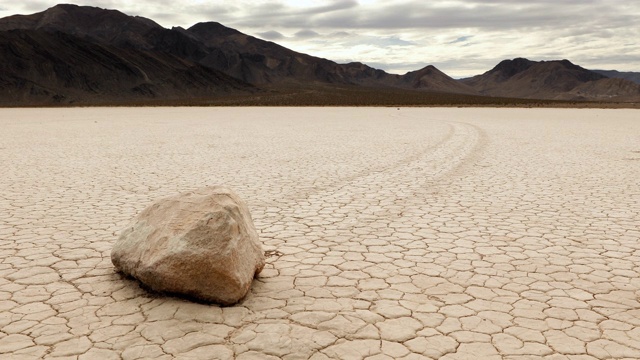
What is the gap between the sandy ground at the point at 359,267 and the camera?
3014 millimetres

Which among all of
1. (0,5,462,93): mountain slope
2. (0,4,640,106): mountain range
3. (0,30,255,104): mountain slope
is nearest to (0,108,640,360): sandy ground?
(0,4,640,106): mountain range

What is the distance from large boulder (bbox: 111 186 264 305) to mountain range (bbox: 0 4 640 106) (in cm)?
5540

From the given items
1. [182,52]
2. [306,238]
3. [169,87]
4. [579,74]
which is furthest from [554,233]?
[579,74]

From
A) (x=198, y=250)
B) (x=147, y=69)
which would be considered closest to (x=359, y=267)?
(x=198, y=250)

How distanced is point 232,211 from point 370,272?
3.90ft

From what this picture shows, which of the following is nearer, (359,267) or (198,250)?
(198,250)

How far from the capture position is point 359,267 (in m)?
4.23

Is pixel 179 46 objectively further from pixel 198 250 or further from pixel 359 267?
pixel 198 250

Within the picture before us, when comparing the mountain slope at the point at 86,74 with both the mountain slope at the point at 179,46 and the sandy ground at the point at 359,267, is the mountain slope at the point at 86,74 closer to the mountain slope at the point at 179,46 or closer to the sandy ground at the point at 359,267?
the mountain slope at the point at 179,46

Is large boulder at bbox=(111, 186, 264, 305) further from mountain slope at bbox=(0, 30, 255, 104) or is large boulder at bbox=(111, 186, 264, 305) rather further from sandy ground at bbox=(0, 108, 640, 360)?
mountain slope at bbox=(0, 30, 255, 104)

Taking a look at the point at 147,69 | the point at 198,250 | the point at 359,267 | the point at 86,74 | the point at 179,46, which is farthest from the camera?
the point at 179,46

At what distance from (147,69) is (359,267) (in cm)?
9383

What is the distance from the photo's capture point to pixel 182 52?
438 ft

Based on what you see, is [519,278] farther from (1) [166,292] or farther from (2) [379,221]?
(1) [166,292]
